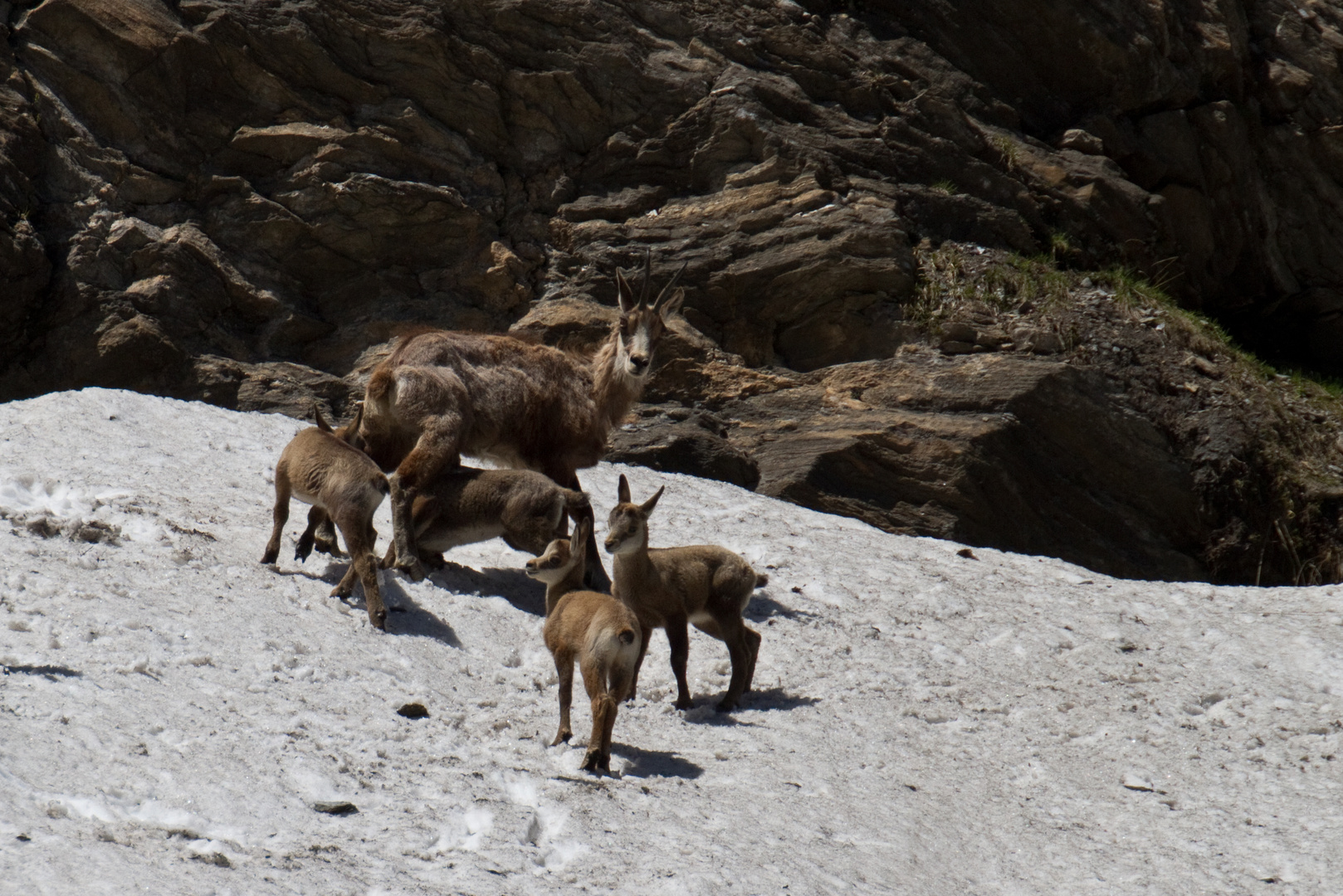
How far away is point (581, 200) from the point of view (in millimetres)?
13672

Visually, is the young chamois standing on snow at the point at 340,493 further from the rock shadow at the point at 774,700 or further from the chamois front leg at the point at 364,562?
the rock shadow at the point at 774,700

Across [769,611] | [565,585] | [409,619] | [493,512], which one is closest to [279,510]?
[409,619]

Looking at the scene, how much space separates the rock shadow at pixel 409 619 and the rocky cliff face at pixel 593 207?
527 centimetres

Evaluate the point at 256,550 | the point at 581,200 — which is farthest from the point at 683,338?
the point at 256,550

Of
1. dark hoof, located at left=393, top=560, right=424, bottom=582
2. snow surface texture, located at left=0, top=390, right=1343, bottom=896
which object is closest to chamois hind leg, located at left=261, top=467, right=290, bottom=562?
snow surface texture, located at left=0, top=390, right=1343, bottom=896

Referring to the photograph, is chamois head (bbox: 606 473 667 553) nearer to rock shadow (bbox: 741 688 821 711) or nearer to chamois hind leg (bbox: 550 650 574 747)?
chamois hind leg (bbox: 550 650 574 747)

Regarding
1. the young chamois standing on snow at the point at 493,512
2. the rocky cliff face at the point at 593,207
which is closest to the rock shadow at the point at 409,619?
the young chamois standing on snow at the point at 493,512

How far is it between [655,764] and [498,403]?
3.50m

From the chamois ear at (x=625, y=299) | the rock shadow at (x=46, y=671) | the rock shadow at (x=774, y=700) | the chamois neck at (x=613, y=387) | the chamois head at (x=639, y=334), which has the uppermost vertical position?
the chamois ear at (x=625, y=299)

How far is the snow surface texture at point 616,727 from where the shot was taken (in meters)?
3.98

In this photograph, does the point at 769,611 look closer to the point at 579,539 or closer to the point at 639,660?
the point at 579,539

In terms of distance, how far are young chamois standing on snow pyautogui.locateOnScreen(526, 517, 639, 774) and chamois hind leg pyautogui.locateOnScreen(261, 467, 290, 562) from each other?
5.98 ft

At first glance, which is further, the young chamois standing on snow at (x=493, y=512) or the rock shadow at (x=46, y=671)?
the young chamois standing on snow at (x=493, y=512)

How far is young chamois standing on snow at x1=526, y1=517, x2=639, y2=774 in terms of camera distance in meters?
4.81
